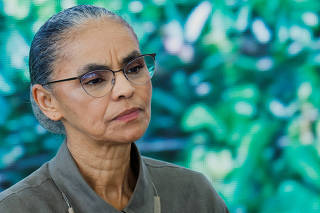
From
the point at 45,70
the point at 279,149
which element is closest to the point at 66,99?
the point at 45,70

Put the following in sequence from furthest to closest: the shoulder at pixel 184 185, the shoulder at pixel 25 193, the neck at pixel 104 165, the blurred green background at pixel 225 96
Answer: the blurred green background at pixel 225 96 → the shoulder at pixel 184 185 → the neck at pixel 104 165 → the shoulder at pixel 25 193

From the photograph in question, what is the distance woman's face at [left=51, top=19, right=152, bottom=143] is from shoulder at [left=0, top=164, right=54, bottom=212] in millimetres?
162

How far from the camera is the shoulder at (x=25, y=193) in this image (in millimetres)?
1271

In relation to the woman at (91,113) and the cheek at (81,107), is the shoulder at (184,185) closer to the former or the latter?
the woman at (91,113)

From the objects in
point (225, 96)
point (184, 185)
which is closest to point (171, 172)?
point (184, 185)

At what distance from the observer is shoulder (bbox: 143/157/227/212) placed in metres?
1.51

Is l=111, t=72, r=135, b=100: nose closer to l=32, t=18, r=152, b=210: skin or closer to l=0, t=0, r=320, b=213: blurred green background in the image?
l=32, t=18, r=152, b=210: skin

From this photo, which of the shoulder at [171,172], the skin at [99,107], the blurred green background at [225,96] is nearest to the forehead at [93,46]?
the skin at [99,107]

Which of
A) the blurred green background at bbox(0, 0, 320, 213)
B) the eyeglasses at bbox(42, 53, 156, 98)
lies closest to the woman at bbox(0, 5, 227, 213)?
the eyeglasses at bbox(42, 53, 156, 98)

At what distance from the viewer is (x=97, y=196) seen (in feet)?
4.37

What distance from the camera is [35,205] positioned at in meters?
1.28

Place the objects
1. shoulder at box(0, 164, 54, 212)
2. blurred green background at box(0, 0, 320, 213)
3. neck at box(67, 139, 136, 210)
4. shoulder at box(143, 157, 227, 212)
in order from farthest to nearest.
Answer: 1. blurred green background at box(0, 0, 320, 213)
2. shoulder at box(143, 157, 227, 212)
3. neck at box(67, 139, 136, 210)
4. shoulder at box(0, 164, 54, 212)

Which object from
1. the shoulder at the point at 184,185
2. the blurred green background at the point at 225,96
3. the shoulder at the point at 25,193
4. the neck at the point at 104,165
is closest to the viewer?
the shoulder at the point at 25,193

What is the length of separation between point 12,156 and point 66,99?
1307 millimetres
